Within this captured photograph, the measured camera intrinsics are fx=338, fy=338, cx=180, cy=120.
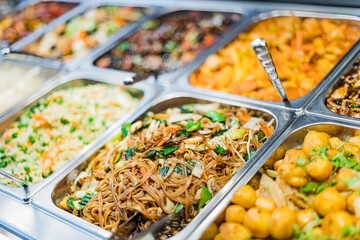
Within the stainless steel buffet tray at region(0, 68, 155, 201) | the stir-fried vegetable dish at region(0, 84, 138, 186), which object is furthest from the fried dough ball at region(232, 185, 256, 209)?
the stir-fried vegetable dish at region(0, 84, 138, 186)

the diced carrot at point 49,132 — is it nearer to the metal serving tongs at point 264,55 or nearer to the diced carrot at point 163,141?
the diced carrot at point 163,141

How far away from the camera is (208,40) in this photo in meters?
3.87

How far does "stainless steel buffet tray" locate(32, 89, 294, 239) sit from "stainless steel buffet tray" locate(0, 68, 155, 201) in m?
0.05

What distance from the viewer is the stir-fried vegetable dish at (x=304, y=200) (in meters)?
1.60

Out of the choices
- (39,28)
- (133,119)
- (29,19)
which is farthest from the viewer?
(29,19)

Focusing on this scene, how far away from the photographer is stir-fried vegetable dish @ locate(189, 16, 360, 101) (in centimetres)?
300

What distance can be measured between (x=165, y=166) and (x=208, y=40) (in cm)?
209

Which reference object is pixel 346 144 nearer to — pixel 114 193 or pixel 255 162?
pixel 255 162

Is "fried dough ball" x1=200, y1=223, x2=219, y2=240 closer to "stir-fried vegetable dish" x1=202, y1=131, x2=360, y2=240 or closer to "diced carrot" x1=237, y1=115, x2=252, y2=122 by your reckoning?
"stir-fried vegetable dish" x1=202, y1=131, x2=360, y2=240

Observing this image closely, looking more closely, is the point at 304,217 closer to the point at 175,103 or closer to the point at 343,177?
the point at 343,177

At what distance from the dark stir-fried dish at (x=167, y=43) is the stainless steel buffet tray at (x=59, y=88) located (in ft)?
1.01

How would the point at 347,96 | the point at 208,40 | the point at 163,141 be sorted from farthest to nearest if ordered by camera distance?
the point at 208,40 → the point at 347,96 → the point at 163,141

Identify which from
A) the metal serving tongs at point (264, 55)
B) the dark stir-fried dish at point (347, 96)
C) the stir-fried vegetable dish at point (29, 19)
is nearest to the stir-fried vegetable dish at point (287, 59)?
the dark stir-fried dish at point (347, 96)

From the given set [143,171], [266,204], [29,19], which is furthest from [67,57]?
[266,204]
